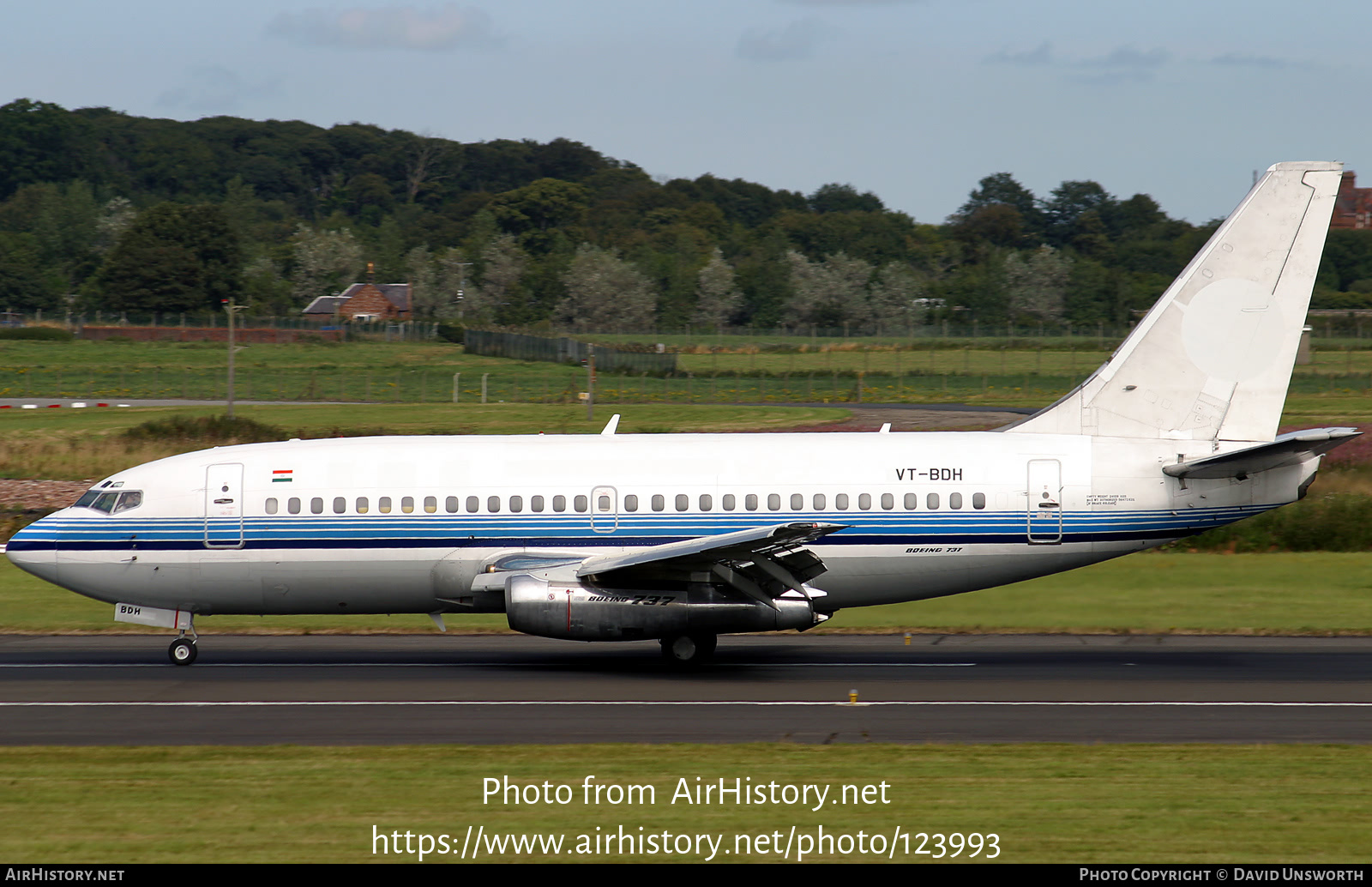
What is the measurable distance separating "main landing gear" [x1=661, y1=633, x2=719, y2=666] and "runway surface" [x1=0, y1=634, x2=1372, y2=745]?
0.37 m

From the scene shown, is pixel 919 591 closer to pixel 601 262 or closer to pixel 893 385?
pixel 893 385

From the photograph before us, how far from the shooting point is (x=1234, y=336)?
2317 centimetres

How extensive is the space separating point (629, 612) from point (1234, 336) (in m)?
11.2

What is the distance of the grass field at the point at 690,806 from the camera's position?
484 inches

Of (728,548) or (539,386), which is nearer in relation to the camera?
(728,548)

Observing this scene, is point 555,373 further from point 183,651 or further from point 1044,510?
point 1044,510

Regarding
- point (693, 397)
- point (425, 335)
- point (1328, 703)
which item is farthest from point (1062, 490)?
point (425, 335)

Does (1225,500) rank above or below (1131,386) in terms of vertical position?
below

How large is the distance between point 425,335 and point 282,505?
293 feet

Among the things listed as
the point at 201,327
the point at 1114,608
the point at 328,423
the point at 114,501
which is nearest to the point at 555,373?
the point at 328,423

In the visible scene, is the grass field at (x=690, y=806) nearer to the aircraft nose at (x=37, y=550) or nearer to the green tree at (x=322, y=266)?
the aircraft nose at (x=37, y=550)

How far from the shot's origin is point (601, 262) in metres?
136

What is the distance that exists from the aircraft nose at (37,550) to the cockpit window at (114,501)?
71cm

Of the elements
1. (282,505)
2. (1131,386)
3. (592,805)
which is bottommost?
(592,805)
